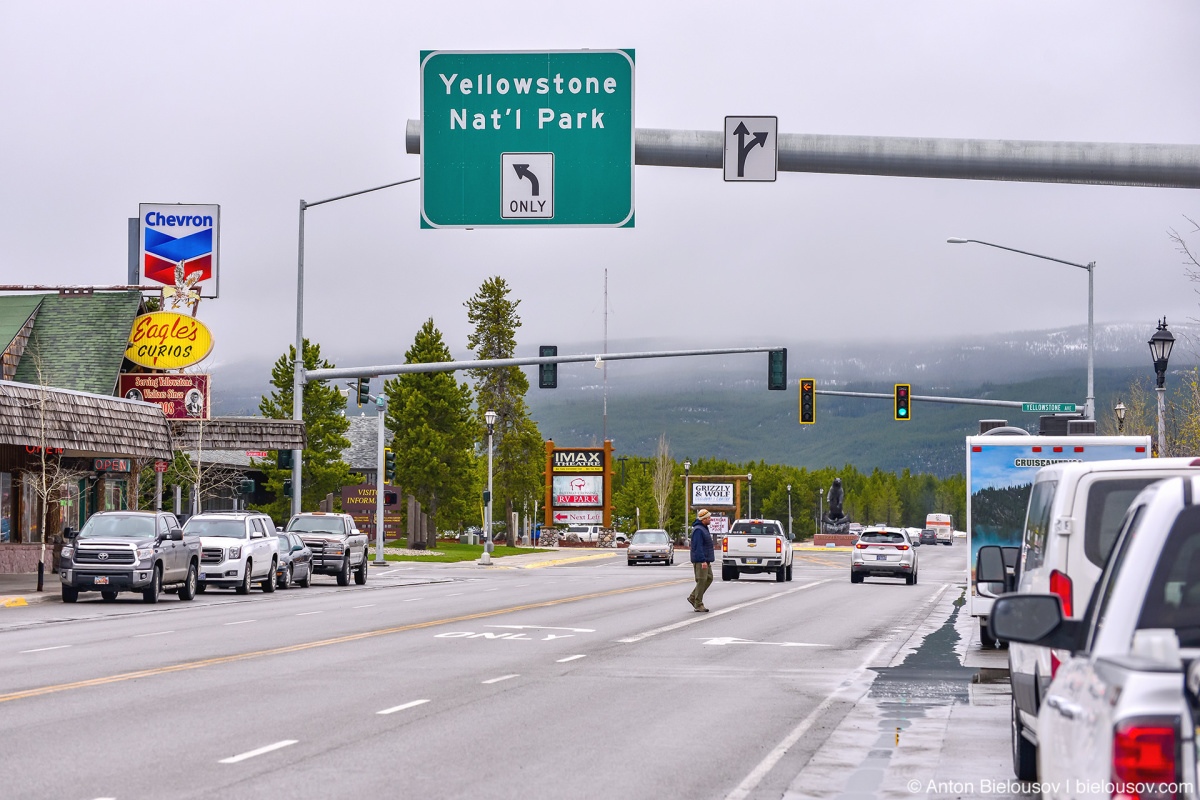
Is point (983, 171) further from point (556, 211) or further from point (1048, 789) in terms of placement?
point (1048, 789)

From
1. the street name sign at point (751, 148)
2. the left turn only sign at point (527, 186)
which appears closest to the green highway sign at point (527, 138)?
the left turn only sign at point (527, 186)

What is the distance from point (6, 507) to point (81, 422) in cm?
669

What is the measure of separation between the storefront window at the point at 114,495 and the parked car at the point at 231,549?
565 inches

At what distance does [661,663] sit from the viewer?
1762 centimetres

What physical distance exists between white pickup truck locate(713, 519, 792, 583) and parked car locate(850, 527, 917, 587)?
2.35m

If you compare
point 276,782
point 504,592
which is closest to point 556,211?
point 276,782

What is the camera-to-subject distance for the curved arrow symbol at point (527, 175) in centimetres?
1786

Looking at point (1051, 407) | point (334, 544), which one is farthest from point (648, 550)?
point (334, 544)

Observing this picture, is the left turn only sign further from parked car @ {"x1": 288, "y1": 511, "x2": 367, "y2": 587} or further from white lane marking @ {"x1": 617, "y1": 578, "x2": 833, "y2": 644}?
parked car @ {"x1": 288, "y1": 511, "x2": 367, "y2": 587}

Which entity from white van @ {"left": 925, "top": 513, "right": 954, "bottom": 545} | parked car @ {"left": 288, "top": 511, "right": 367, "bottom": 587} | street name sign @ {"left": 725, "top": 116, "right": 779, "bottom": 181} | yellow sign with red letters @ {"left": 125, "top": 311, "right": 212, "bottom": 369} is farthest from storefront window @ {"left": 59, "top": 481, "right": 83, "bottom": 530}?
white van @ {"left": 925, "top": 513, "right": 954, "bottom": 545}

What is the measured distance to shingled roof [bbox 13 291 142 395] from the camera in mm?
46875

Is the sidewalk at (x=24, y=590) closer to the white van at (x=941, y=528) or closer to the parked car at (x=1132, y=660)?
the parked car at (x=1132, y=660)

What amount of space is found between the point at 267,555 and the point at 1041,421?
2044 centimetres

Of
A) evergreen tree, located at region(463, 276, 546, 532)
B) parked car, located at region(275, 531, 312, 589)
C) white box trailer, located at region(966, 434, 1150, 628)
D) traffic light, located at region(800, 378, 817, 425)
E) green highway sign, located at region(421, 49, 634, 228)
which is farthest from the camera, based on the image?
evergreen tree, located at region(463, 276, 546, 532)
